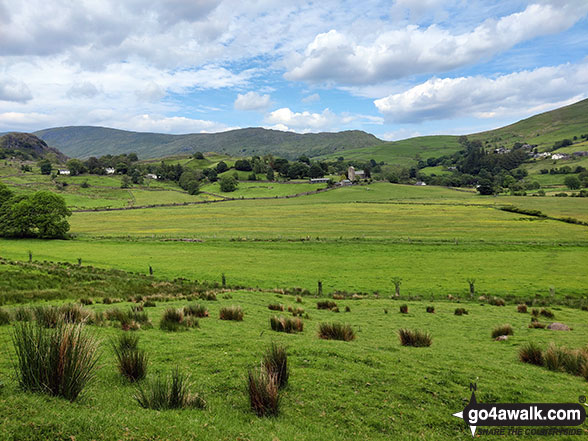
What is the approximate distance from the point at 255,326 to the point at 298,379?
20.2 feet

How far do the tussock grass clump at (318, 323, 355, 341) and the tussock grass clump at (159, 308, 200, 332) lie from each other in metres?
4.59

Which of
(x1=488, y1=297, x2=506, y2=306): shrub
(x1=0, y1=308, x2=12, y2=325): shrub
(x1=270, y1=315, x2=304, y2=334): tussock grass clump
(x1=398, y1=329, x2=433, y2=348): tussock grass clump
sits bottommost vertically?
(x1=488, y1=297, x2=506, y2=306): shrub

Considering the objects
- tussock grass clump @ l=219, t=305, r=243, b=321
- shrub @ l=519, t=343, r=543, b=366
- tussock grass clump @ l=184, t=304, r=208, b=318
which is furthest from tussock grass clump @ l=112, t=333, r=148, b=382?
shrub @ l=519, t=343, r=543, b=366

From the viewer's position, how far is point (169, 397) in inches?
216

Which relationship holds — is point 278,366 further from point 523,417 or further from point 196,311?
point 196,311

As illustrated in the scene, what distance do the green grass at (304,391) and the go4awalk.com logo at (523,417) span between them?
0.27 meters

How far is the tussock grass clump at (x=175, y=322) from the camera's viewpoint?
1127 centimetres

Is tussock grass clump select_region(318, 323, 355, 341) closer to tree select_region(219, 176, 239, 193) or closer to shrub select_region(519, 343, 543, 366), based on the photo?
shrub select_region(519, 343, 543, 366)

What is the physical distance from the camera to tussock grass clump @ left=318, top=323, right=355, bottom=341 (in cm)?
1188

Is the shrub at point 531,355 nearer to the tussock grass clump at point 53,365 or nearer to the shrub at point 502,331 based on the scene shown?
the shrub at point 502,331

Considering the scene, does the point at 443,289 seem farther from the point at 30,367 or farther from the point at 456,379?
the point at 30,367

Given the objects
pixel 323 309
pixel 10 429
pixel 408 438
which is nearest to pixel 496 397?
pixel 408 438

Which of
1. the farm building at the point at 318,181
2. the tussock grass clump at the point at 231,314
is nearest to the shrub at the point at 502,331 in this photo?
the tussock grass clump at the point at 231,314

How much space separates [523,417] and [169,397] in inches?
266
